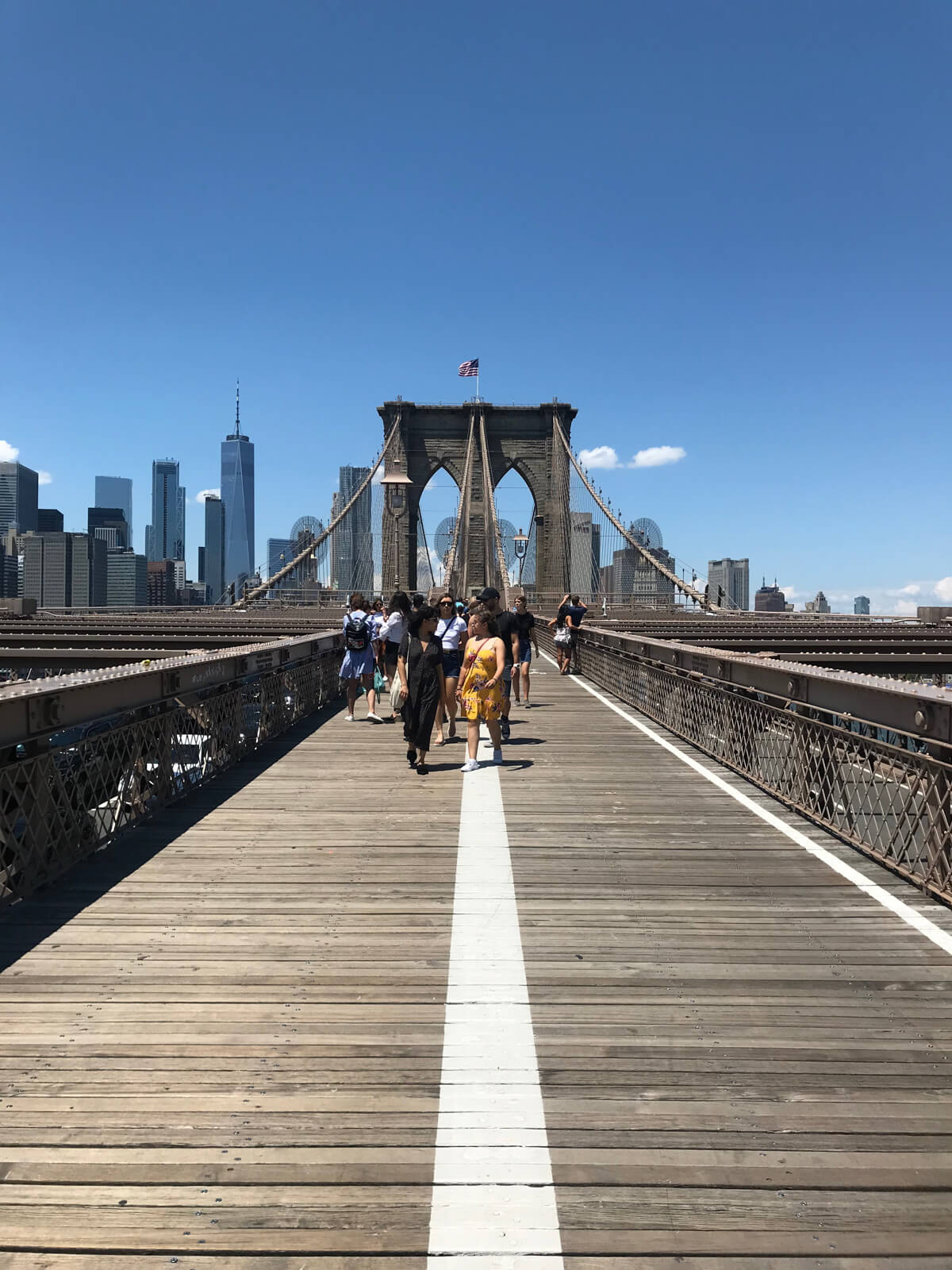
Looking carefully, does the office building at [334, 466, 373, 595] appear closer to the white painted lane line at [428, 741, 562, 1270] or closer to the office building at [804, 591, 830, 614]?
the office building at [804, 591, 830, 614]

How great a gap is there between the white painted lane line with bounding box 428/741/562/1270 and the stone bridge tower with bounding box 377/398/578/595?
6484 centimetres

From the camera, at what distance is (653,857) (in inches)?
248

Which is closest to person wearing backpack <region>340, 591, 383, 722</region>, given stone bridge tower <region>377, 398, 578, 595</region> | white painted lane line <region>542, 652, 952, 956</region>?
white painted lane line <region>542, 652, 952, 956</region>

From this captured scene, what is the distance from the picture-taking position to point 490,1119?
3178 millimetres

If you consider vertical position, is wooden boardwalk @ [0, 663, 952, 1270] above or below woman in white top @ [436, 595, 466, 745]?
below

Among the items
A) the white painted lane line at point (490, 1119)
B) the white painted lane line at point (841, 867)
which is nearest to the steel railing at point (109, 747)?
the white painted lane line at point (490, 1119)

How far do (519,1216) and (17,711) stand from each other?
152 inches

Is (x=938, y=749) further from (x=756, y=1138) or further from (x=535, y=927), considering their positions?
(x=756, y=1138)

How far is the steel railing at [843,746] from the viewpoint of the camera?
5527 millimetres

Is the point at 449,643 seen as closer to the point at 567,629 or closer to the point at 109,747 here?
the point at 109,747

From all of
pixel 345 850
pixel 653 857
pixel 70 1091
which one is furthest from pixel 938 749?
pixel 70 1091

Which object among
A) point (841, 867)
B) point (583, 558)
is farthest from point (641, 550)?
point (841, 867)

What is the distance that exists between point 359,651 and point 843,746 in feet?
23.5

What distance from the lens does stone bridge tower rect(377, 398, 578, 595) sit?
70562 millimetres
